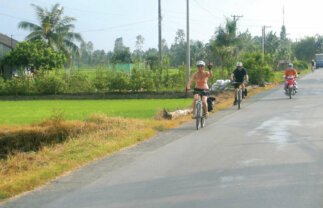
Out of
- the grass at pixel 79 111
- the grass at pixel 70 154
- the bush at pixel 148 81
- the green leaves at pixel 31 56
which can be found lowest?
the grass at pixel 79 111

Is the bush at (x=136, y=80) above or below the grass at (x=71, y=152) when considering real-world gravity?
above

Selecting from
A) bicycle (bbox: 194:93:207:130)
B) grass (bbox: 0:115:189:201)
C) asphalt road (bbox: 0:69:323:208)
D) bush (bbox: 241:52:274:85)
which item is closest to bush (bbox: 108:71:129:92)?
bush (bbox: 241:52:274:85)

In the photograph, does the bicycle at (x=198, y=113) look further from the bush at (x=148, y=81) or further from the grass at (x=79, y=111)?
the bush at (x=148, y=81)

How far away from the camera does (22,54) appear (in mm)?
41688

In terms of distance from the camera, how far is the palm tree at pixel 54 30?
4856cm

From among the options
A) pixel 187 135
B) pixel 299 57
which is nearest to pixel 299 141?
pixel 187 135

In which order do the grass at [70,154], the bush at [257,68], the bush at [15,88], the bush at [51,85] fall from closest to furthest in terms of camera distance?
the grass at [70,154]
the bush at [51,85]
the bush at [15,88]
the bush at [257,68]

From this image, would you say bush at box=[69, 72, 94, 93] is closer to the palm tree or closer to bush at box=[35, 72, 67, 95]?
bush at box=[35, 72, 67, 95]

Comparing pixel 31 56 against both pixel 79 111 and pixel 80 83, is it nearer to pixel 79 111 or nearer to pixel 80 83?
pixel 80 83

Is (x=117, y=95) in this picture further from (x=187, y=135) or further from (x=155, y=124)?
(x=187, y=135)

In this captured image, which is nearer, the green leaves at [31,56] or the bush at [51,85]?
the bush at [51,85]

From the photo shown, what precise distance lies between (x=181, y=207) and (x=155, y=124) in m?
8.28

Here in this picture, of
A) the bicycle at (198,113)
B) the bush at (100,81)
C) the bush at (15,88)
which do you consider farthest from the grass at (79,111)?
the bush at (15,88)

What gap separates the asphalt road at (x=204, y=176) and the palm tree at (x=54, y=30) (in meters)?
40.1
